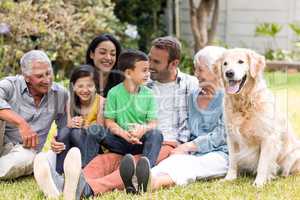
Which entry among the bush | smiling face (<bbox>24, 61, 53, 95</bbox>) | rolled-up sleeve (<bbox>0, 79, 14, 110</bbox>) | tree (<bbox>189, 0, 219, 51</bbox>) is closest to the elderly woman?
smiling face (<bbox>24, 61, 53, 95</bbox>)

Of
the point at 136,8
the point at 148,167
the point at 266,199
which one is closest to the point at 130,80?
the point at 148,167

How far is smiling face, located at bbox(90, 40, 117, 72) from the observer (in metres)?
5.01

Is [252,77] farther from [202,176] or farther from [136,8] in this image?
[136,8]

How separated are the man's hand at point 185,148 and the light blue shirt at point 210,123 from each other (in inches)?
2.4

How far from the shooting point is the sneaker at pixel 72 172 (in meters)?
3.88

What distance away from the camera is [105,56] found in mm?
5035

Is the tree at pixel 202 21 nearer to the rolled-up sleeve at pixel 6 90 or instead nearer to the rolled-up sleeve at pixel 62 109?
the rolled-up sleeve at pixel 62 109

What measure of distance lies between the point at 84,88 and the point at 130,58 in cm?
38

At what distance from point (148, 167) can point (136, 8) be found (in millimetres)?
8257

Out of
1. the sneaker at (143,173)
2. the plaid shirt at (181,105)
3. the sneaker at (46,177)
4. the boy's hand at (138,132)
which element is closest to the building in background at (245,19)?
the plaid shirt at (181,105)

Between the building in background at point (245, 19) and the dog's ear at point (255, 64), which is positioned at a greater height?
the building in background at point (245, 19)

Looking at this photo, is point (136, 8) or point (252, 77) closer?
point (252, 77)

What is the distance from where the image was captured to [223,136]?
4.78 meters

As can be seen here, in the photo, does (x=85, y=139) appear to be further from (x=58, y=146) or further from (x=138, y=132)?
(x=138, y=132)
